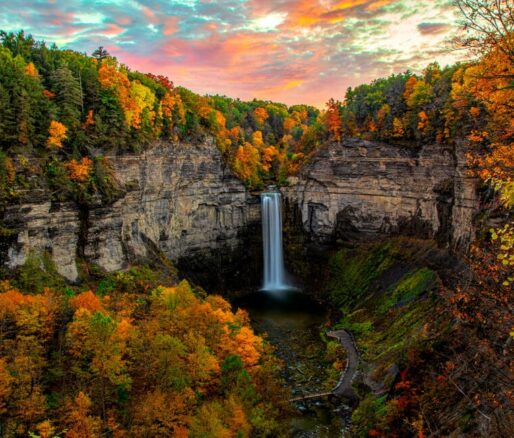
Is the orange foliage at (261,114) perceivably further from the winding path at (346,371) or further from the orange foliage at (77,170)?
the winding path at (346,371)

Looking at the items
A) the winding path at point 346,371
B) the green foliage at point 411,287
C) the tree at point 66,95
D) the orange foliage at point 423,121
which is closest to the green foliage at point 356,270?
the green foliage at point 411,287

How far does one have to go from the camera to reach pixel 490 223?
119ft

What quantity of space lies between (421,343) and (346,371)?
827 centimetres

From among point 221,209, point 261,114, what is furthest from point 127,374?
point 261,114

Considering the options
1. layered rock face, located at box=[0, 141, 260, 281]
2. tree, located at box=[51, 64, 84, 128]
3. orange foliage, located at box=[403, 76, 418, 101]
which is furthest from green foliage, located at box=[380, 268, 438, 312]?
tree, located at box=[51, 64, 84, 128]

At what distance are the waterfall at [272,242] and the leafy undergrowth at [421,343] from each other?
8.66m

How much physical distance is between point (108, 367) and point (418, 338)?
21.6 m

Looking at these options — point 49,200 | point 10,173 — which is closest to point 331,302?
point 49,200

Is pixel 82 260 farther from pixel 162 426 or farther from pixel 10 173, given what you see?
pixel 162 426

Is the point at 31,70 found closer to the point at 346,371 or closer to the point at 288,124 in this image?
the point at 346,371

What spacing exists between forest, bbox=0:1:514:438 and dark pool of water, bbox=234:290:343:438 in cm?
188

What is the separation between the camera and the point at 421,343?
31.6m

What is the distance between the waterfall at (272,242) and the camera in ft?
217

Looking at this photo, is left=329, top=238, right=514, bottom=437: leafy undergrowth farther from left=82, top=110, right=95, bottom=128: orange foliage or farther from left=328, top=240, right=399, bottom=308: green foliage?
left=82, top=110, right=95, bottom=128: orange foliage
